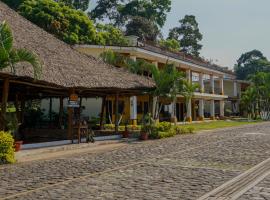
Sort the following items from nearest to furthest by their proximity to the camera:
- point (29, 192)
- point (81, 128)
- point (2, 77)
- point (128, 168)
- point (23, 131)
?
point (29, 192), point (128, 168), point (2, 77), point (81, 128), point (23, 131)

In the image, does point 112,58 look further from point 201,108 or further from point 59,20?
point 201,108

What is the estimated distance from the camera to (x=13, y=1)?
44250mm

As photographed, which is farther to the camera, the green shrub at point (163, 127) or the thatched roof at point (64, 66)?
the green shrub at point (163, 127)

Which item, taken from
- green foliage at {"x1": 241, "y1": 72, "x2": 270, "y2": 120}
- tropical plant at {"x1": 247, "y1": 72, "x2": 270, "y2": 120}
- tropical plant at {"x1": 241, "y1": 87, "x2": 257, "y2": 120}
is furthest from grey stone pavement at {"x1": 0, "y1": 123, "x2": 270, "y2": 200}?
tropical plant at {"x1": 247, "y1": 72, "x2": 270, "y2": 120}

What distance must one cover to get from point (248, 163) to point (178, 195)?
16.2ft

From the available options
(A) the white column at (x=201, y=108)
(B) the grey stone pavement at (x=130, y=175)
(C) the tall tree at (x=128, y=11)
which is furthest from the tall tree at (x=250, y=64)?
(B) the grey stone pavement at (x=130, y=175)

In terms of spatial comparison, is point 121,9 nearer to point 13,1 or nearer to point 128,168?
point 13,1

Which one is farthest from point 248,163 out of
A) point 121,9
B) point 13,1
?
point 121,9

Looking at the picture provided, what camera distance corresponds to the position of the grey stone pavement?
799 cm

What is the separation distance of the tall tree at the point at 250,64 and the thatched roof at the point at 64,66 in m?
80.9

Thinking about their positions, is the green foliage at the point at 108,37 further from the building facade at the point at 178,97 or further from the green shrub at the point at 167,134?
the green shrub at the point at 167,134

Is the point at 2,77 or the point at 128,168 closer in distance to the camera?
the point at 128,168

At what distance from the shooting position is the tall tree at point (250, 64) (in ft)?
326

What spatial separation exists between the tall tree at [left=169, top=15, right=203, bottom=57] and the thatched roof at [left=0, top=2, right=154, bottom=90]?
183 ft
